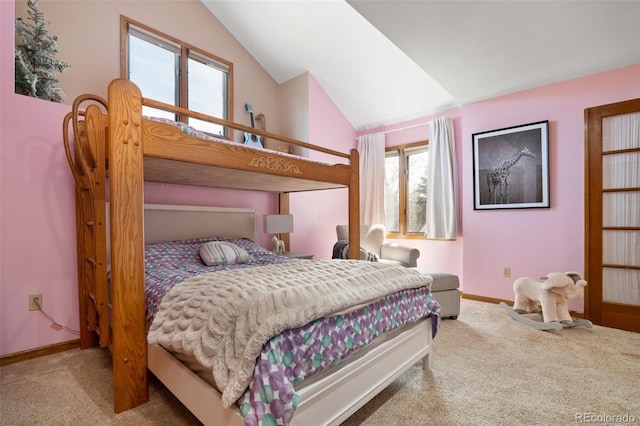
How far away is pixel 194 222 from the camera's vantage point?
9.66ft

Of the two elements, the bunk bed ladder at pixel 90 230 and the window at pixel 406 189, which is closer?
the bunk bed ladder at pixel 90 230

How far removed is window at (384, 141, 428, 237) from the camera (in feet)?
13.5

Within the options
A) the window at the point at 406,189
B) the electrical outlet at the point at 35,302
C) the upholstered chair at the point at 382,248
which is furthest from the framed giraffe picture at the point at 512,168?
the electrical outlet at the point at 35,302

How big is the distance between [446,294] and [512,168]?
158 cm

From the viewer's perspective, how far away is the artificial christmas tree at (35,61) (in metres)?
2.04

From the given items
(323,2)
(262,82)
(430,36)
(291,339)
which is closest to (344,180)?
(430,36)

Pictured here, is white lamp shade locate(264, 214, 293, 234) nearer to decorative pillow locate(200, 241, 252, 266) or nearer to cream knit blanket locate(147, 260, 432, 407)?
decorative pillow locate(200, 241, 252, 266)

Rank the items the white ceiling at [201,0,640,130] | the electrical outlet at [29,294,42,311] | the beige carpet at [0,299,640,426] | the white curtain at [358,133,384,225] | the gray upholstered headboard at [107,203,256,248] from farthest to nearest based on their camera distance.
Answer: the white curtain at [358,133,384,225] → the gray upholstered headboard at [107,203,256,248] → the white ceiling at [201,0,640,130] → the electrical outlet at [29,294,42,311] → the beige carpet at [0,299,640,426]

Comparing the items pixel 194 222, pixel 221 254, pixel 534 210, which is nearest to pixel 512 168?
pixel 534 210

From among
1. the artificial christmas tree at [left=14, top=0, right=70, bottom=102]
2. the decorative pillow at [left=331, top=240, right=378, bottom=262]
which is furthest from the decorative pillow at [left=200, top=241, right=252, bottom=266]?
the artificial christmas tree at [left=14, top=0, right=70, bottom=102]

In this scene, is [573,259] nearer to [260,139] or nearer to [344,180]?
[344,180]

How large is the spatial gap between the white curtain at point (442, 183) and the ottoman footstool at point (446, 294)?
98 centimetres

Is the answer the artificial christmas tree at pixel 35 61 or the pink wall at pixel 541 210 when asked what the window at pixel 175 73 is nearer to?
the artificial christmas tree at pixel 35 61

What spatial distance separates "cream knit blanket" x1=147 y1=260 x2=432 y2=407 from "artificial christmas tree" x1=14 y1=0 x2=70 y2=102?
1992 millimetres
